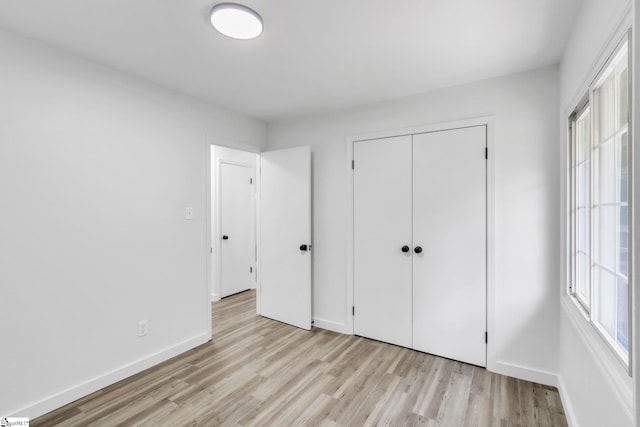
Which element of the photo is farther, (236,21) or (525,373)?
(525,373)

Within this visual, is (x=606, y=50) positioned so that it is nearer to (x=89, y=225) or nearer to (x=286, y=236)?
(x=286, y=236)

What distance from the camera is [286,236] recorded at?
139 inches

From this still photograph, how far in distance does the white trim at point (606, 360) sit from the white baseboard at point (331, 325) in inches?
79.8

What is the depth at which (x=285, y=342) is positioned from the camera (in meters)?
3.04

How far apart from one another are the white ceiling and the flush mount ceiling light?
0.05 m

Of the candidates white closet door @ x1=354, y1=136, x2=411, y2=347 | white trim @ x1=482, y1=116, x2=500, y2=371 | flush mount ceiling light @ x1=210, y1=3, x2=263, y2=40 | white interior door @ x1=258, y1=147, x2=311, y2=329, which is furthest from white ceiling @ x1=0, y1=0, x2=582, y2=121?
white interior door @ x1=258, y1=147, x2=311, y2=329

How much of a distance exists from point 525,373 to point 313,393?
5.55 feet

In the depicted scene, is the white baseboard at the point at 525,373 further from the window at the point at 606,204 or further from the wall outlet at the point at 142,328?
the wall outlet at the point at 142,328

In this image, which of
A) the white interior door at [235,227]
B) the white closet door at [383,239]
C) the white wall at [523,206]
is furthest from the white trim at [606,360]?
the white interior door at [235,227]

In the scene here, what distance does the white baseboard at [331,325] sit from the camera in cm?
327

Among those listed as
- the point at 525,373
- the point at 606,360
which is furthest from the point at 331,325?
the point at 606,360

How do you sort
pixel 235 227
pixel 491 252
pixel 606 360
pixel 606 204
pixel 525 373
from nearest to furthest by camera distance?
pixel 606 360 < pixel 606 204 < pixel 525 373 < pixel 491 252 < pixel 235 227

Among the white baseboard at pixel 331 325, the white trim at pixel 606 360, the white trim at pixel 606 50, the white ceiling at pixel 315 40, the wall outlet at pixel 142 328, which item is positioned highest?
the white ceiling at pixel 315 40

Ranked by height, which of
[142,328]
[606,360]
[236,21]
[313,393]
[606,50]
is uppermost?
[236,21]
